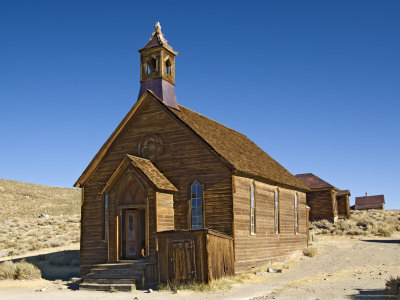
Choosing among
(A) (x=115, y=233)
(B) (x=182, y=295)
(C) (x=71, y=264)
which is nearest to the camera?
(B) (x=182, y=295)

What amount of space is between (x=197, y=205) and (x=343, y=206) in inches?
1233

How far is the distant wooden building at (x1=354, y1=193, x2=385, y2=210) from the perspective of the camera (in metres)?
66.9

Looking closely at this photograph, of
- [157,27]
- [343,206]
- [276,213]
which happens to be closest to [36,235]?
[276,213]

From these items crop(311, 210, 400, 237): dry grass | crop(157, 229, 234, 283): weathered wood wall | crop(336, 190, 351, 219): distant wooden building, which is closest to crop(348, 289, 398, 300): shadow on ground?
crop(157, 229, 234, 283): weathered wood wall

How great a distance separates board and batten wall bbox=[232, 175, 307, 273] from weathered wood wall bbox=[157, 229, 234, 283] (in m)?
1.93

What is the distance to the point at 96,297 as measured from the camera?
650 inches

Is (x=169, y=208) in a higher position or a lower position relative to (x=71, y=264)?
higher

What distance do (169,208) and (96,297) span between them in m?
5.23

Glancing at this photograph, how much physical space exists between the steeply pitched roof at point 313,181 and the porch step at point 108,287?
30.2 metres

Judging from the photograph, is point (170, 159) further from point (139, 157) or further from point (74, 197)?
point (74, 197)

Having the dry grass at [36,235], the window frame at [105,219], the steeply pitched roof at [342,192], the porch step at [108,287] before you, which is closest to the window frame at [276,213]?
the window frame at [105,219]

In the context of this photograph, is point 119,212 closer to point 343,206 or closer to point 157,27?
point 157,27

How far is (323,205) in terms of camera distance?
4503 centimetres

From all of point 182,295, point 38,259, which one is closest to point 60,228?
point 38,259
